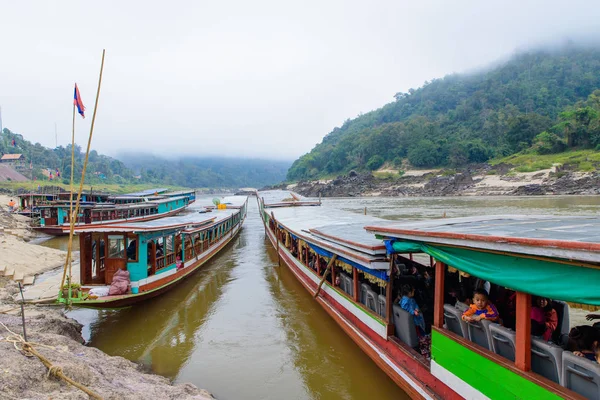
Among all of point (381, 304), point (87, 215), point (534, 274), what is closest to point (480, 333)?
point (534, 274)

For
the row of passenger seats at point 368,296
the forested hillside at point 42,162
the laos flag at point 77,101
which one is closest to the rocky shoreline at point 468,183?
the row of passenger seats at point 368,296

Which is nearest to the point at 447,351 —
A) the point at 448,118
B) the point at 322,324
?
the point at 322,324

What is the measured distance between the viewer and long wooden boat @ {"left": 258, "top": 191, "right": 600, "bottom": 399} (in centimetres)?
335

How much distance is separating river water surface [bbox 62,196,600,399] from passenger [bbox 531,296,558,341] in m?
2.90

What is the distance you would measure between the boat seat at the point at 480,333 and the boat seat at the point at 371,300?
2492mm

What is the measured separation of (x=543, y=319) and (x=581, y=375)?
57.6 inches

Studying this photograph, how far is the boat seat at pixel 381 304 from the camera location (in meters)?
6.74

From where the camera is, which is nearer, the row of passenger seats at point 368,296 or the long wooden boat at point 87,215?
the row of passenger seats at point 368,296

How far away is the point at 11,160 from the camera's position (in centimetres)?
7100

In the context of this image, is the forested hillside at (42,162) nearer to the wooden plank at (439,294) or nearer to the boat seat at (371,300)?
the boat seat at (371,300)

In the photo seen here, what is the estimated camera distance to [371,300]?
293 inches

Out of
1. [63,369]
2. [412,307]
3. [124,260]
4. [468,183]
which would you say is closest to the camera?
[63,369]

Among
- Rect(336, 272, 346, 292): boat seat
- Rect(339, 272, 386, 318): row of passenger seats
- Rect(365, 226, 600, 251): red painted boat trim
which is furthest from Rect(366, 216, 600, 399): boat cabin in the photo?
Rect(336, 272, 346, 292): boat seat

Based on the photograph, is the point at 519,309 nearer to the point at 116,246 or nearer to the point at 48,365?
the point at 48,365
